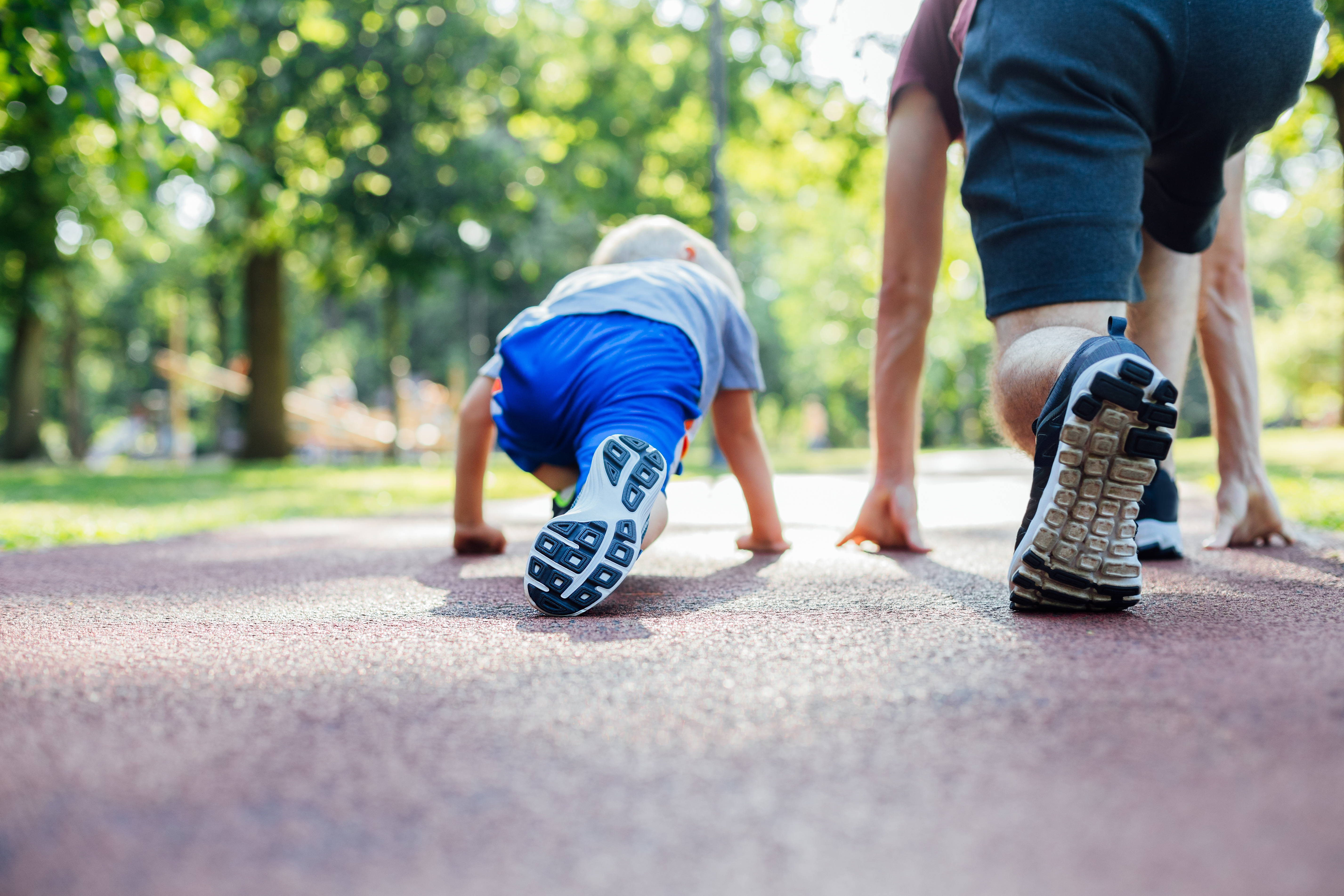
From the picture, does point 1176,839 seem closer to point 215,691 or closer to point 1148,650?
point 1148,650

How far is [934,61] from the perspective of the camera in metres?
2.79

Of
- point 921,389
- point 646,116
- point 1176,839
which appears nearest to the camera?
point 1176,839

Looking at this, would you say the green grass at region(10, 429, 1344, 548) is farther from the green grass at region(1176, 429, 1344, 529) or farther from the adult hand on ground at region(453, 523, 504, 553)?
the adult hand on ground at region(453, 523, 504, 553)

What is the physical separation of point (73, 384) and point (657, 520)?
89.4 feet

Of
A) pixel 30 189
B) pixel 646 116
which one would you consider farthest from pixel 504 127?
pixel 30 189

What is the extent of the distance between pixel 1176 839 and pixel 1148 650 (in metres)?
0.67

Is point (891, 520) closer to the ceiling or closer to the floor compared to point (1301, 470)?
closer to the ceiling

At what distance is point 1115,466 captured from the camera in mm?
1553

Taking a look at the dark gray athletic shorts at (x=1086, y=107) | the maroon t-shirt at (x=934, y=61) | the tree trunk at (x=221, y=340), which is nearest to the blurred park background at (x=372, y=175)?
the maroon t-shirt at (x=934, y=61)

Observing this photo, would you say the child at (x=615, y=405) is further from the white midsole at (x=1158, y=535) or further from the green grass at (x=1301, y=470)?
the green grass at (x=1301, y=470)

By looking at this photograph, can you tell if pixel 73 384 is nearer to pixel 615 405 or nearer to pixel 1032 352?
pixel 615 405

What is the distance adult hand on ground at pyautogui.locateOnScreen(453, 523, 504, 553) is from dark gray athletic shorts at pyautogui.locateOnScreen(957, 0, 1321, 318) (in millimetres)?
1898

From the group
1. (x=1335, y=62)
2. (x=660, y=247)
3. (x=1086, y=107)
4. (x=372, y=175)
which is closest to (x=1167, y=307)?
(x=1086, y=107)

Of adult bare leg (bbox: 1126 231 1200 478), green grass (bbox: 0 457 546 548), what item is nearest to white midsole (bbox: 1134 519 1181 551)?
adult bare leg (bbox: 1126 231 1200 478)
